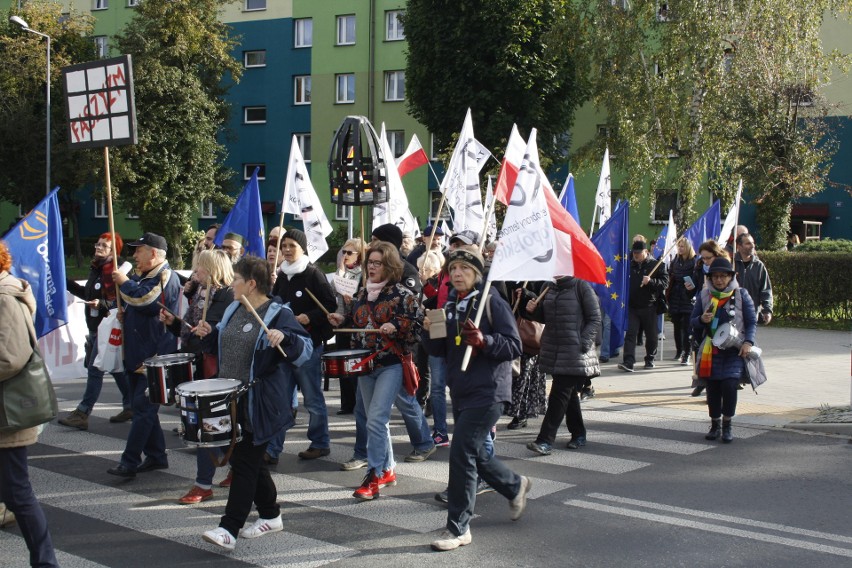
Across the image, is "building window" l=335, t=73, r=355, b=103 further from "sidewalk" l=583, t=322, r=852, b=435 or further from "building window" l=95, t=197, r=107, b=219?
"sidewalk" l=583, t=322, r=852, b=435

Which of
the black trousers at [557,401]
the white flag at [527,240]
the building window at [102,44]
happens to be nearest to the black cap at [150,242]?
the white flag at [527,240]

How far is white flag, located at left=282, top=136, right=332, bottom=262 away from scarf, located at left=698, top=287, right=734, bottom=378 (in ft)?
16.3

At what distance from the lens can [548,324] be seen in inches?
335

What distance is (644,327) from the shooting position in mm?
14273

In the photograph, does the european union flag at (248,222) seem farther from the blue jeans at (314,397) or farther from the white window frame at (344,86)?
the white window frame at (344,86)

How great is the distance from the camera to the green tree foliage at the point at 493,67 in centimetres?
3325

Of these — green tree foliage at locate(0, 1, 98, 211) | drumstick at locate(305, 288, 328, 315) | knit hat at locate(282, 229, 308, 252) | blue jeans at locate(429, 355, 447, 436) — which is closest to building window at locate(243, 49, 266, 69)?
green tree foliage at locate(0, 1, 98, 211)

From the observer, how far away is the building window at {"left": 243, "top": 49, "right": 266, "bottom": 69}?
47.6 meters

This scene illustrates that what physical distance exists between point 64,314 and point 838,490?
6.28 m

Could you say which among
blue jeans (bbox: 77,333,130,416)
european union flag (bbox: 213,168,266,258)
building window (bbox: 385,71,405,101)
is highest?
building window (bbox: 385,71,405,101)

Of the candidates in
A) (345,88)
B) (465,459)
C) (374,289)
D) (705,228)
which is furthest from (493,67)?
(465,459)

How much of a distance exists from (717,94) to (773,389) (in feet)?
56.0

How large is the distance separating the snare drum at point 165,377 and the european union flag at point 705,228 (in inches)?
391

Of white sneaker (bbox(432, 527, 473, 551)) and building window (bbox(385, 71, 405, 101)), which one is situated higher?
building window (bbox(385, 71, 405, 101))
